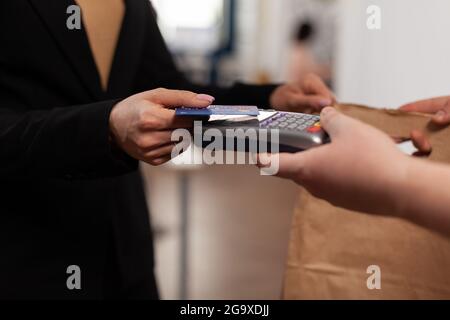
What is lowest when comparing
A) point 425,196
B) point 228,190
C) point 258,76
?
point 228,190

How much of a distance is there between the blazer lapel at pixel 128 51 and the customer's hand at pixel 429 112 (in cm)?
36

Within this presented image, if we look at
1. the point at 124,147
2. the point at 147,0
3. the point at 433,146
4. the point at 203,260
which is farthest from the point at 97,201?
the point at 203,260

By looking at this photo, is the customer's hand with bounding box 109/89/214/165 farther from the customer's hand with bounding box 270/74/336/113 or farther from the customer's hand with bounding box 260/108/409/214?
the customer's hand with bounding box 270/74/336/113

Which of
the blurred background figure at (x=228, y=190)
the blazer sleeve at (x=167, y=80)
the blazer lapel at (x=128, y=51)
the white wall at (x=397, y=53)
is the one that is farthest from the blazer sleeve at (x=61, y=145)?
the white wall at (x=397, y=53)

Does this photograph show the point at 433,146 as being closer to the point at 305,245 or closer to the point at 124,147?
the point at 305,245

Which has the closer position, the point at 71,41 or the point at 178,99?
the point at 178,99

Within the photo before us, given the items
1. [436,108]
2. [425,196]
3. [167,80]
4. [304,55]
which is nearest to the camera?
[425,196]

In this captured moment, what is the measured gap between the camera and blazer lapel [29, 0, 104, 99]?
59 centimetres

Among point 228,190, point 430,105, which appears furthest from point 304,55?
point 430,105

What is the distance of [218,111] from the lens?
48 centimetres

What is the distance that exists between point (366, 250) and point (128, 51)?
1.31 ft

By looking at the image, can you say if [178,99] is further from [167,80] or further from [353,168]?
[167,80]

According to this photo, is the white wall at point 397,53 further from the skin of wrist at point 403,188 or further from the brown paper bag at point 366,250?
the skin of wrist at point 403,188

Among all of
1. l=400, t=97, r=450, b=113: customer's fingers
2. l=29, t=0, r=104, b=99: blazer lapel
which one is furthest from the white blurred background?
l=29, t=0, r=104, b=99: blazer lapel
